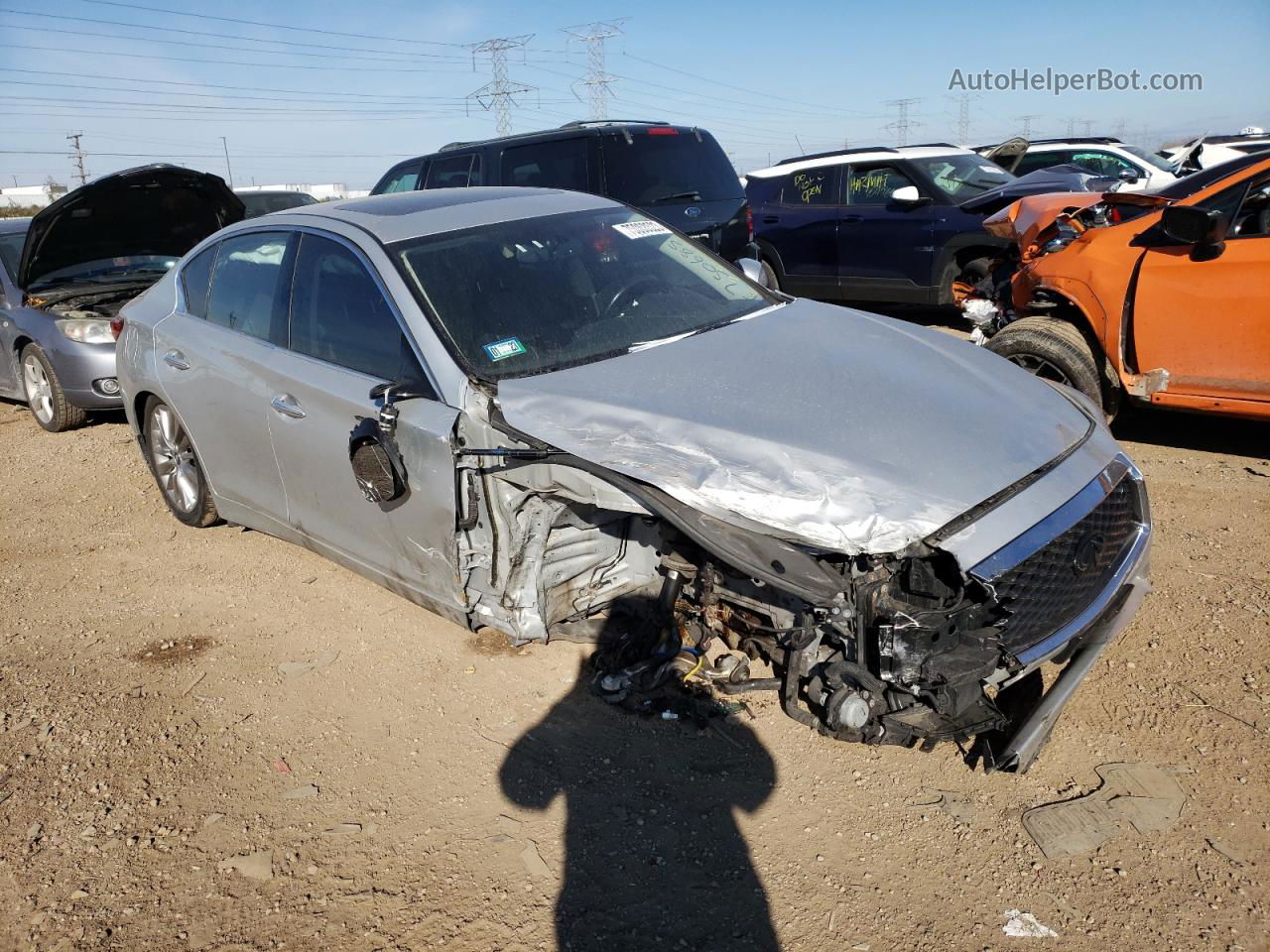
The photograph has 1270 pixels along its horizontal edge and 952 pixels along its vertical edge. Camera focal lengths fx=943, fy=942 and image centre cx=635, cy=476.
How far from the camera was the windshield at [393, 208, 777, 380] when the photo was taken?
342 centimetres

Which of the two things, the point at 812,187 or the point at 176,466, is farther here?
the point at 812,187

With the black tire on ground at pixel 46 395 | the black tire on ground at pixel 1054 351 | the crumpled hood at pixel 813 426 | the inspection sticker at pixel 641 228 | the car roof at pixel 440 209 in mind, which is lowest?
the black tire on ground at pixel 46 395

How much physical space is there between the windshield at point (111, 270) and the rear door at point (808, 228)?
19.9 feet

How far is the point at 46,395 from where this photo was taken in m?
7.63

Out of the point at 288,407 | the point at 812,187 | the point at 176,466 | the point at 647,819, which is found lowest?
the point at 647,819

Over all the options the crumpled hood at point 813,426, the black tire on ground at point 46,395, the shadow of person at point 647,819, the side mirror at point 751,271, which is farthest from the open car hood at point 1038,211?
the black tire on ground at point 46,395

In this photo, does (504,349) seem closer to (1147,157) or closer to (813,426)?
(813,426)

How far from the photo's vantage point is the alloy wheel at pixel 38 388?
759 cm

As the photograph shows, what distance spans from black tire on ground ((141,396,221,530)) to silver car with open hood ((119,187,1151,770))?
1.32 feet

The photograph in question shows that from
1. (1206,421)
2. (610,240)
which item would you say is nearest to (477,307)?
(610,240)

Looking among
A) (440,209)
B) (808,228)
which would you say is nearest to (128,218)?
(440,209)

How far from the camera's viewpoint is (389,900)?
2641 millimetres

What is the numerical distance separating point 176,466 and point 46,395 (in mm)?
3426

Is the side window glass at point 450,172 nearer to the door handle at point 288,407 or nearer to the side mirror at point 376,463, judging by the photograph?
the door handle at point 288,407
